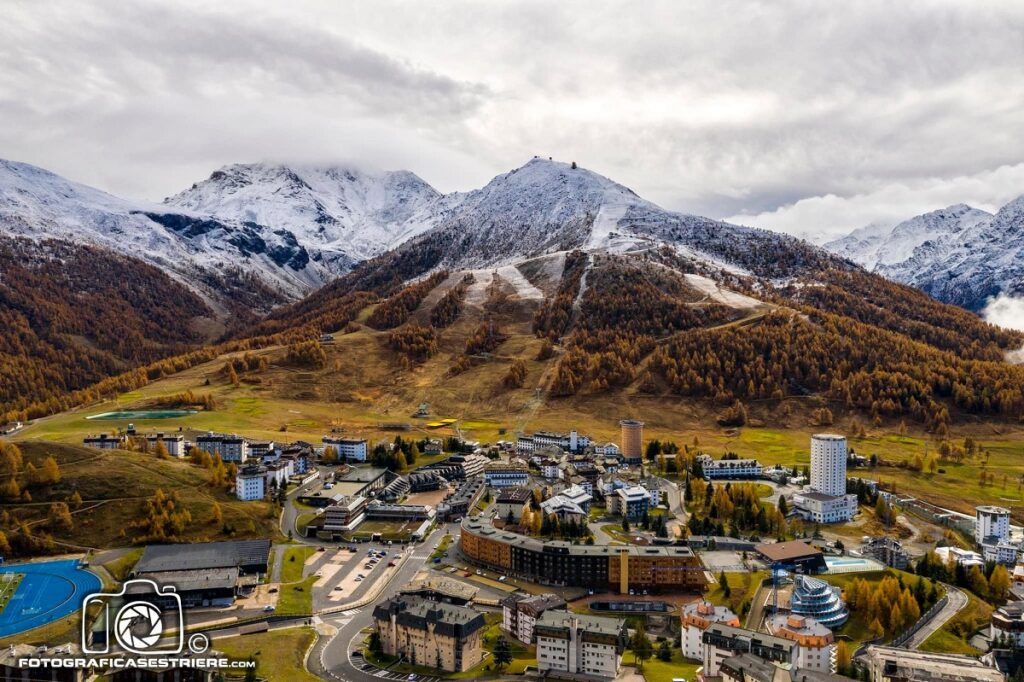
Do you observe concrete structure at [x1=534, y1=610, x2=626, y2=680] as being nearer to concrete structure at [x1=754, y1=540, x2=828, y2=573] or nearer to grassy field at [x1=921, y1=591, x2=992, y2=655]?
concrete structure at [x1=754, y1=540, x2=828, y2=573]

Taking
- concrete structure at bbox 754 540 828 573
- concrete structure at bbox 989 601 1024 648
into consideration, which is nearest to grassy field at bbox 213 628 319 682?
concrete structure at bbox 754 540 828 573

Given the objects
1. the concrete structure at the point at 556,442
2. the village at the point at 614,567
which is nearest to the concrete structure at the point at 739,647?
the village at the point at 614,567

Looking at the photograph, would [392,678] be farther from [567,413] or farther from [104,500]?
[567,413]

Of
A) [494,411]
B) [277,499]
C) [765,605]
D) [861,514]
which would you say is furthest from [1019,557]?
[494,411]

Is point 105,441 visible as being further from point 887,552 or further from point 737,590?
point 887,552

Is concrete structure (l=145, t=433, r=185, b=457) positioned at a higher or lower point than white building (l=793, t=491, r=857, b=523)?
higher

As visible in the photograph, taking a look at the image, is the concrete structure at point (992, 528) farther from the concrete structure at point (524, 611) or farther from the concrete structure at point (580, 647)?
the concrete structure at point (524, 611)
